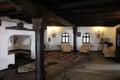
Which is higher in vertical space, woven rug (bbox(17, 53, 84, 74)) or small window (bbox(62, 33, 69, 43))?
small window (bbox(62, 33, 69, 43))

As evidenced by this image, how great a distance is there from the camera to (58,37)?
1309cm

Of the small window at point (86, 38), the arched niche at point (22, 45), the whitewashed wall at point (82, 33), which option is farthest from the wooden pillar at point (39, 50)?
the small window at point (86, 38)

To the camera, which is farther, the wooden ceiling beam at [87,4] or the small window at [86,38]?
the small window at [86,38]

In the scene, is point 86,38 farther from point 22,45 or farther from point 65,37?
point 22,45

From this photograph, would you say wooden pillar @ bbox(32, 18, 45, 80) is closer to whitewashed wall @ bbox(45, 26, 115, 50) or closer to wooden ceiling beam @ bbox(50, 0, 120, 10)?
wooden ceiling beam @ bbox(50, 0, 120, 10)

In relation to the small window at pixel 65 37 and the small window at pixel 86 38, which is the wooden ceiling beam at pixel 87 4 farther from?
the small window at pixel 86 38

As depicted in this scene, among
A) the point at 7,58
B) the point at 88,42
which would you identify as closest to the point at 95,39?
the point at 88,42

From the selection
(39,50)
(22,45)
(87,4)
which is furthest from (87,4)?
(22,45)

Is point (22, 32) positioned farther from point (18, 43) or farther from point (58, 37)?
point (58, 37)

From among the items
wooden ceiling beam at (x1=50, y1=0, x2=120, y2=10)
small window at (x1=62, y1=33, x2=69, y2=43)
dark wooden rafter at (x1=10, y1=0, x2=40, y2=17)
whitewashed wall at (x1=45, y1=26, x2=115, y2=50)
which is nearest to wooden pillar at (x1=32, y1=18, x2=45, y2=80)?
dark wooden rafter at (x1=10, y1=0, x2=40, y2=17)

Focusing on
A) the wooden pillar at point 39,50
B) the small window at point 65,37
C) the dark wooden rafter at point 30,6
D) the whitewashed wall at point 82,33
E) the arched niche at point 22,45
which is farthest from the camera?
the small window at point 65,37

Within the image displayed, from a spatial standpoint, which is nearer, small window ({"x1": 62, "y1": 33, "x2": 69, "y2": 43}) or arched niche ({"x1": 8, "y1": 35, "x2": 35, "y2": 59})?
arched niche ({"x1": 8, "y1": 35, "x2": 35, "y2": 59})

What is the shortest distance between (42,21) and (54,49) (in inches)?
368

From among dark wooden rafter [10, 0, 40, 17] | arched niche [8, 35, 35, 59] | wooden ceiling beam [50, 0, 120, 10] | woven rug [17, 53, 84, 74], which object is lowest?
woven rug [17, 53, 84, 74]
